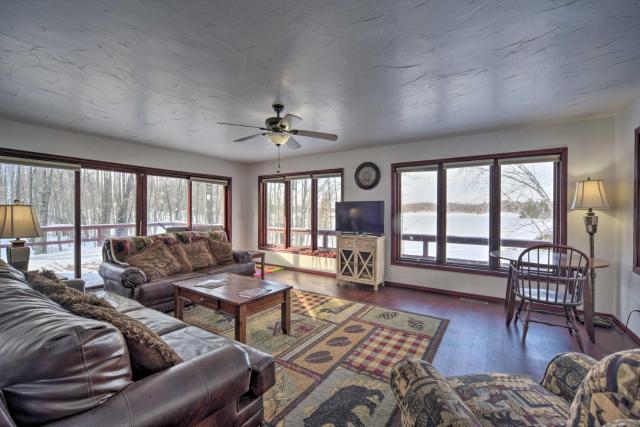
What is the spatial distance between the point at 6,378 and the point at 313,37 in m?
2.04

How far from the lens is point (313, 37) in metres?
1.79

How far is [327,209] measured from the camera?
5.61m

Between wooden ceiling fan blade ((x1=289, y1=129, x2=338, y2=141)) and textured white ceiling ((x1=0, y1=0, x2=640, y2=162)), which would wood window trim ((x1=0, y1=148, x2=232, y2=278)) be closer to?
textured white ceiling ((x1=0, y1=0, x2=640, y2=162))

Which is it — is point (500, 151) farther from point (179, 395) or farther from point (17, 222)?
point (17, 222)

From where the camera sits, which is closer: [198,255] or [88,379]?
[88,379]

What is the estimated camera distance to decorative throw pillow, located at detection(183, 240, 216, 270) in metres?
4.05

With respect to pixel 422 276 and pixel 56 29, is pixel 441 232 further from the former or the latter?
pixel 56 29

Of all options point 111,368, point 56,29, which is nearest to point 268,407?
point 111,368

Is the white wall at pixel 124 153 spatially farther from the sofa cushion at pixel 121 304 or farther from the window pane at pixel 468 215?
the window pane at pixel 468 215

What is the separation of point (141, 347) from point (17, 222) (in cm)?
281

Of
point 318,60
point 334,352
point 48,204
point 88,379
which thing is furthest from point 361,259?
point 48,204

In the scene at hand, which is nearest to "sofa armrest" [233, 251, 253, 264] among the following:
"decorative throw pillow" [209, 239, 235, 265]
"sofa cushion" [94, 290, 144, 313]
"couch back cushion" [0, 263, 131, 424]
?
"decorative throw pillow" [209, 239, 235, 265]

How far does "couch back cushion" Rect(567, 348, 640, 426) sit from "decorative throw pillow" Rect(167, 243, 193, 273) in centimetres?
396

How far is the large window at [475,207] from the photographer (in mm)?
3695
